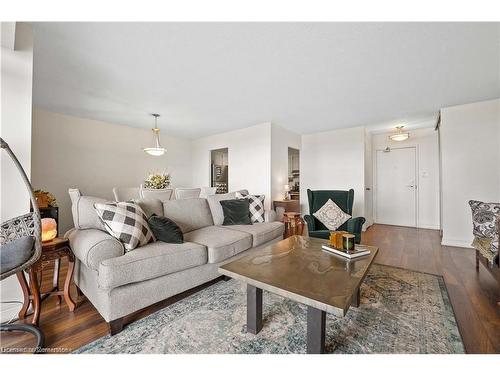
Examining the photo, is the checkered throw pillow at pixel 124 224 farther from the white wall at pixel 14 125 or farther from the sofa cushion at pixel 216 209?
the sofa cushion at pixel 216 209

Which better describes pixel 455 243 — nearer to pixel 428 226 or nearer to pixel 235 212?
pixel 428 226

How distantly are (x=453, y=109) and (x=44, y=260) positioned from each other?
562 cm

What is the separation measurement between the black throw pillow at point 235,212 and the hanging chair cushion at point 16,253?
74.7 inches

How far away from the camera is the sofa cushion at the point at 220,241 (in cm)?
201

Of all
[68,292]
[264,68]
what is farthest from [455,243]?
[68,292]

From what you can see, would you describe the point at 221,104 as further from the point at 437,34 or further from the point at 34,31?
the point at 437,34

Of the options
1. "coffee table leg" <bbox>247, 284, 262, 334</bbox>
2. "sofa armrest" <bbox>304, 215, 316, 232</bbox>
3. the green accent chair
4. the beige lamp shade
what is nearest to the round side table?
the green accent chair

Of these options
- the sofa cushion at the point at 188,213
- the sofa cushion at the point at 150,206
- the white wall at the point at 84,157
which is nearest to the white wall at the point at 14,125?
the sofa cushion at the point at 150,206

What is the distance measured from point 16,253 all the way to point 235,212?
2057mm

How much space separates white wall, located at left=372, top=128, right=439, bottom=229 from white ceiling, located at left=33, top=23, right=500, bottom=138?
120cm

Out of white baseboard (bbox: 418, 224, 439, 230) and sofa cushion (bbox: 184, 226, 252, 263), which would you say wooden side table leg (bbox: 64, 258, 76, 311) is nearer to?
sofa cushion (bbox: 184, 226, 252, 263)

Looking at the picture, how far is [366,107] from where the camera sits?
11.7ft

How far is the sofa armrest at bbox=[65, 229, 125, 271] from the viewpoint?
4.87 ft
